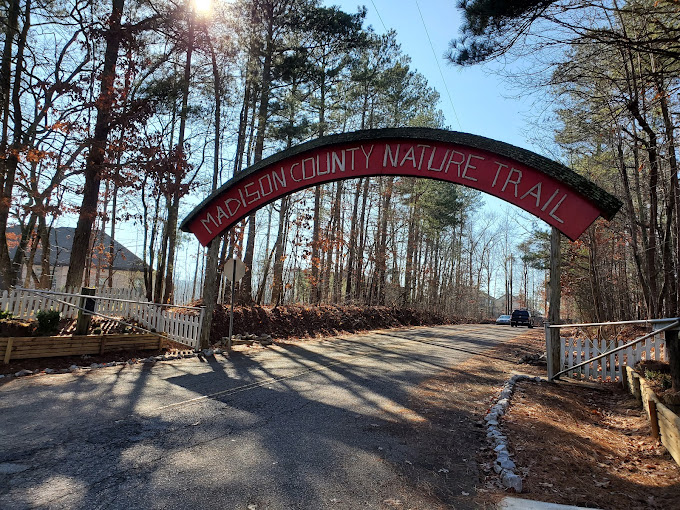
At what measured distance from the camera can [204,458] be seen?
380 cm

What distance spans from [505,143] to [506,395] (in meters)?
4.79

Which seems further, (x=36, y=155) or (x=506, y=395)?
(x=36, y=155)

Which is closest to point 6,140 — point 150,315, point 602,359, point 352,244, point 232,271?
point 150,315

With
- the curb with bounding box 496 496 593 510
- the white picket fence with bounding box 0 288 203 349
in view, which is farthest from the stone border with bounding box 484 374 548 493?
the white picket fence with bounding box 0 288 203 349

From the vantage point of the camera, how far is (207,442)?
4.22 metres

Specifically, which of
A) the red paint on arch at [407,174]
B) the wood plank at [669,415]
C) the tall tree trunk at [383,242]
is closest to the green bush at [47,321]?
the red paint on arch at [407,174]

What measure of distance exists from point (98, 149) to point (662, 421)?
13.3 m

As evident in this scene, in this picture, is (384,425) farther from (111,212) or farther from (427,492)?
(111,212)

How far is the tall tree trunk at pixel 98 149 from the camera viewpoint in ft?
37.8

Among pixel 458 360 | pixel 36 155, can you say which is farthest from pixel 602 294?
pixel 36 155

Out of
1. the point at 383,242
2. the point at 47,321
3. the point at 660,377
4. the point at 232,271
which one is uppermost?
the point at 383,242

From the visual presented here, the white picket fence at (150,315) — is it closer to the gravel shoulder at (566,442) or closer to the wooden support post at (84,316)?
the wooden support post at (84,316)

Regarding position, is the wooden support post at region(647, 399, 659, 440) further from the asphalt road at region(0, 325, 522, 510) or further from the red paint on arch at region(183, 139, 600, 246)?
the red paint on arch at region(183, 139, 600, 246)

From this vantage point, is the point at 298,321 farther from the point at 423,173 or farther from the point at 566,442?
the point at 566,442
